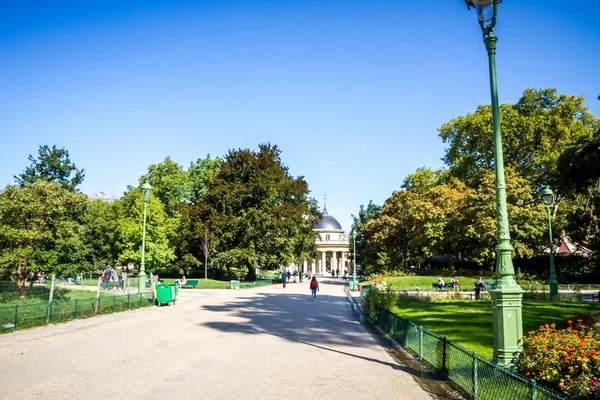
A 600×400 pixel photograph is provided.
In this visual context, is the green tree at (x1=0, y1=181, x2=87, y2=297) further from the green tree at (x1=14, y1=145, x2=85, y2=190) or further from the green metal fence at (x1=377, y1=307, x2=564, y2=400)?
the green tree at (x1=14, y1=145, x2=85, y2=190)

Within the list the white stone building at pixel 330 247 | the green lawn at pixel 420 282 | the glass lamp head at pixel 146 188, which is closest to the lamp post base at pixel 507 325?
the glass lamp head at pixel 146 188

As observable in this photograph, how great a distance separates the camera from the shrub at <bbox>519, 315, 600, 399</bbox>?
5.43m

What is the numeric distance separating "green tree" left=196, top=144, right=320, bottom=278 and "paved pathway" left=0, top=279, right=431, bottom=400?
98.0 feet

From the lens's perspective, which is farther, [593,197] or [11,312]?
[593,197]

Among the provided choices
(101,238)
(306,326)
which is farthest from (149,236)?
(306,326)

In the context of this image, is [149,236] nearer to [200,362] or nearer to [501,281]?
[200,362]

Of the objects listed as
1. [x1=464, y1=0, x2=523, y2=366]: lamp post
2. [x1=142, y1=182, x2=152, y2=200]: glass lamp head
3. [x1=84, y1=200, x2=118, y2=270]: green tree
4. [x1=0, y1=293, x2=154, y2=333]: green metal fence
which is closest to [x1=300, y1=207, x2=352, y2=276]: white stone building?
[x1=84, y1=200, x2=118, y2=270]: green tree

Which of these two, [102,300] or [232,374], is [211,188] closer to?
[102,300]

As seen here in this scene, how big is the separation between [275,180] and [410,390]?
43322 mm

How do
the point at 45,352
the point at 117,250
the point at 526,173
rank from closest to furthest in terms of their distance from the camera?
the point at 45,352 → the point at 526,173 → the point at 117,250

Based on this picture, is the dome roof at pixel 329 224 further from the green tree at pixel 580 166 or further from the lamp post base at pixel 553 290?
the green tree at pixel 580 166

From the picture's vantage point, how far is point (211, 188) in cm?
4925

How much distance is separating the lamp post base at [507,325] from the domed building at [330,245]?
106 metres

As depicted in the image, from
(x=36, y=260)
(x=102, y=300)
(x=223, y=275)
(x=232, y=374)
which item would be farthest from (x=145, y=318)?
(x=223, y=275)
